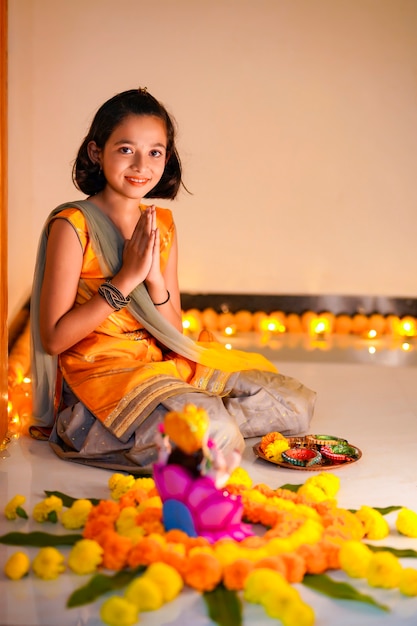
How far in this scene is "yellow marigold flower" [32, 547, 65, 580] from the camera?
1986mm

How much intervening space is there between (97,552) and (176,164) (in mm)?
1412

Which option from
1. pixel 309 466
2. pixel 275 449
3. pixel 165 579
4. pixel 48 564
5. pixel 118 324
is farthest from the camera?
pixel 118 324

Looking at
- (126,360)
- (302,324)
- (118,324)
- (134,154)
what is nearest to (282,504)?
(126,360)

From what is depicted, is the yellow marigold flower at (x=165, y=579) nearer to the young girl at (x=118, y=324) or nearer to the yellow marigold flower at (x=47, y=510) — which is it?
the yellow marigold flower at (x=47, y=510)

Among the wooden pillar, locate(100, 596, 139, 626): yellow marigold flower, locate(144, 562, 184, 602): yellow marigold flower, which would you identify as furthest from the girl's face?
locate(100, 596, 139, 626): yellow marigold flower

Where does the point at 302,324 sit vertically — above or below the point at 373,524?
above

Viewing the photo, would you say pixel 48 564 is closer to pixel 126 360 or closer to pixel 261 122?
pixel 126 360

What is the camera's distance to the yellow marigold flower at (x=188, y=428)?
200 cm

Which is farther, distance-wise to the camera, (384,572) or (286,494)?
(286,494)

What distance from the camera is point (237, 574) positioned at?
1916 mm

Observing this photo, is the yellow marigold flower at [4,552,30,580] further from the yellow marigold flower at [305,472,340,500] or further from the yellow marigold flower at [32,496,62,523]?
the yellow marigold flower at [305,472,340,500]

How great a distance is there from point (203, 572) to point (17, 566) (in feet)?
1.30

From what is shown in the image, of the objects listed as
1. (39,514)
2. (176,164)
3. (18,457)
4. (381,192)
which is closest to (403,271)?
(381,192)

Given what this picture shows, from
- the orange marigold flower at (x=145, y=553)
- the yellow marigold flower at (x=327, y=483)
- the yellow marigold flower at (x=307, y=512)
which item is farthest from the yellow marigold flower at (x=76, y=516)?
the yellow marigold flower at (x=327, y=483)
